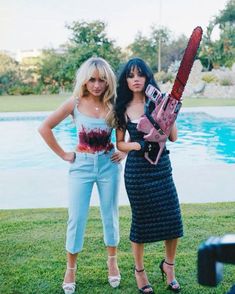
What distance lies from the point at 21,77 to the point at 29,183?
2134 cm

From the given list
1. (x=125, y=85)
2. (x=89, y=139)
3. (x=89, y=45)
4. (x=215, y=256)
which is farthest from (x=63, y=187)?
(x=89, y=45)

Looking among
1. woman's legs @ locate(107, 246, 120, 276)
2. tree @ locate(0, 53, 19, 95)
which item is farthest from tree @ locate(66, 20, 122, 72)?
woman's legs @ locate(107, 246, 120, 276)

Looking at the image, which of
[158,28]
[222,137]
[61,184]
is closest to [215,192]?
[61,184]

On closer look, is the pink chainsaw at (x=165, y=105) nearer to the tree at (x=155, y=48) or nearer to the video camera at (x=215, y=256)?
the video camera at (x=215, y=256)

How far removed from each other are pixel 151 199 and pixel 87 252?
988mm

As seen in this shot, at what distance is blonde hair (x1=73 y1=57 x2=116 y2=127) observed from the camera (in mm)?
2344

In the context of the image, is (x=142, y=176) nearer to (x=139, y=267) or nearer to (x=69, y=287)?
(x=139, y=267)

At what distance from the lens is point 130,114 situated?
237cm

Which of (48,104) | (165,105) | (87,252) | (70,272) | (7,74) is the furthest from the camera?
(7,74)

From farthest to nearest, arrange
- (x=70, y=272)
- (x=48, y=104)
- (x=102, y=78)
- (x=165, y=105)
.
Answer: (x=48, y=104)
(x=70, y=272)
(x=102, y=78)
(x=165, y=105)

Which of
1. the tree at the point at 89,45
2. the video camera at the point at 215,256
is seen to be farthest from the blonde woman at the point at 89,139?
the tree at the point at 89,45

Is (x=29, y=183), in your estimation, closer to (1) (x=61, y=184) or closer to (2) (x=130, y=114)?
(1) (x=61, y=184)

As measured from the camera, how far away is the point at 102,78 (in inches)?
92.4

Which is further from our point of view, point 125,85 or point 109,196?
point 109,196
